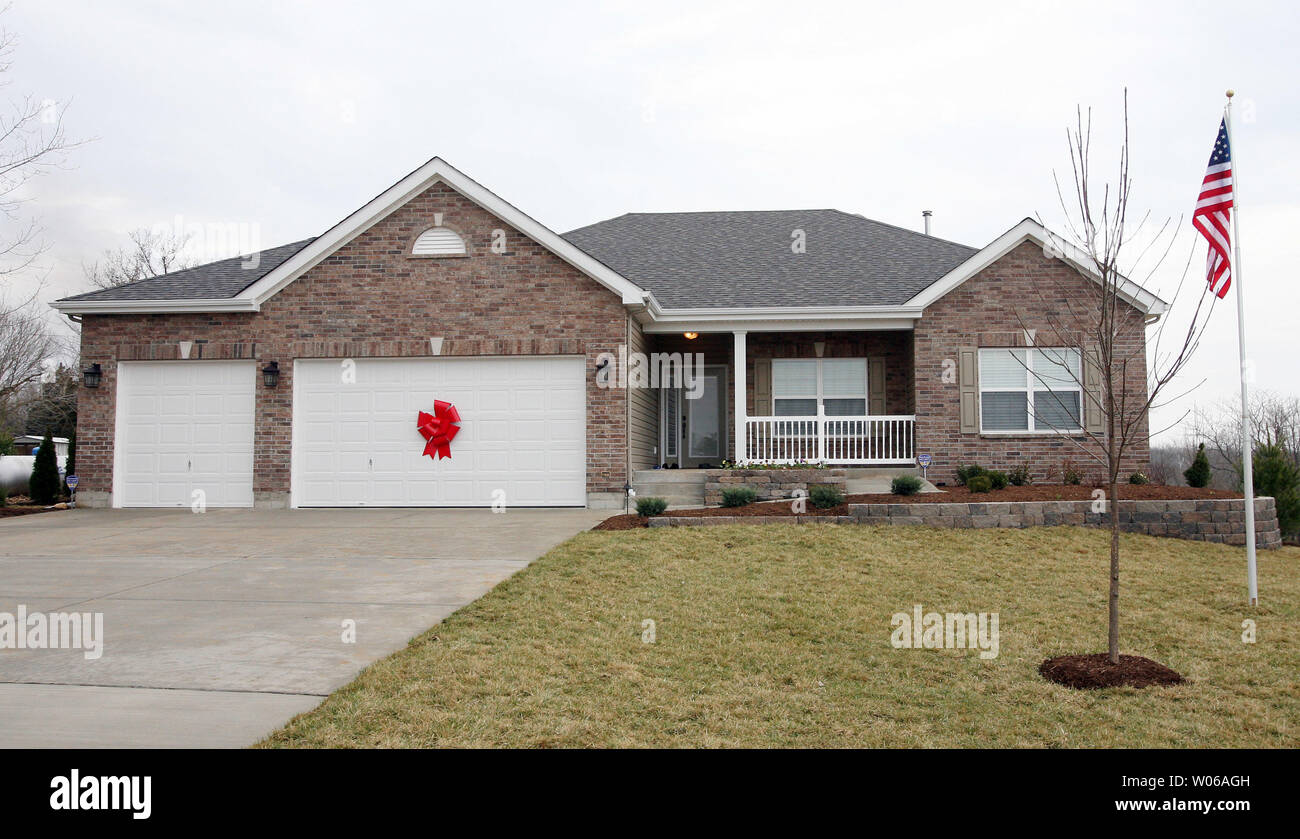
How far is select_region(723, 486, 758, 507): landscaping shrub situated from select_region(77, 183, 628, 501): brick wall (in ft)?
7.45

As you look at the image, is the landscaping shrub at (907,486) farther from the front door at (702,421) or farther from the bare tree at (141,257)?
the bare tree at (141,257)

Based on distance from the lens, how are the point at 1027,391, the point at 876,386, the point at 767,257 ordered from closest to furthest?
the point at 1027,391 < the point at 876,386 < the point at 767,257

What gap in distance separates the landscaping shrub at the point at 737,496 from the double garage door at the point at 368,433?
115 inches

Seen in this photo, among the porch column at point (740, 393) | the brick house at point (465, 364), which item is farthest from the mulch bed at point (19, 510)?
the porch column at point (740, 393)

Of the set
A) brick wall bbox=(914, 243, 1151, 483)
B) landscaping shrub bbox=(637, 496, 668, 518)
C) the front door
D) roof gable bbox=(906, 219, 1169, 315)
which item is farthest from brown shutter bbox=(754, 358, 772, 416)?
landscaping shrub bbox=(637, 496, 668, 518)

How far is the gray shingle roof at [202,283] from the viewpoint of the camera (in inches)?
547

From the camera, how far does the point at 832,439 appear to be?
1499 centimetres

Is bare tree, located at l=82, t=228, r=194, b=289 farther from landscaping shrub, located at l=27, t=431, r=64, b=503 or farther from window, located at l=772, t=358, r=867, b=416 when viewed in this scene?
window, located at l=772, t=358, r=867, b=416

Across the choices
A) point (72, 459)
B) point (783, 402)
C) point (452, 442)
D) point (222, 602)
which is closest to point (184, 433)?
point (72, 459)

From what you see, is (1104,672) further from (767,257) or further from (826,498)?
(767,257)

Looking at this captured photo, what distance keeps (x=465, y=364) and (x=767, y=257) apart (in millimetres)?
7218

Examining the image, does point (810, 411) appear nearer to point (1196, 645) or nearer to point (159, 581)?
point (1196, 645)

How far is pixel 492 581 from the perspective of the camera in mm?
7418

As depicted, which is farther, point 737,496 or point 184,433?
point 184,433
